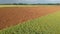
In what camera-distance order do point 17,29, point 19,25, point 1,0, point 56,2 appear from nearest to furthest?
1. point 17,29
2. point 19,25
3. point 1,0
4. point 56,2

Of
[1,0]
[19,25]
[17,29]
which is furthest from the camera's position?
[1,0]

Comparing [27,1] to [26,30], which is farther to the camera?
[27,1]

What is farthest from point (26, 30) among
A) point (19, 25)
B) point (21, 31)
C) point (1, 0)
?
point (1, 0)

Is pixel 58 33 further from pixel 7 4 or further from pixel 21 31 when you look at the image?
pixel 7 4

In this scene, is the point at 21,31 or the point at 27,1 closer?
the point at 21,31

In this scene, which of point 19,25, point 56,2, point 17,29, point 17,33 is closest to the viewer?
point 17,33

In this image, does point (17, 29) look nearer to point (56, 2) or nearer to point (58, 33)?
point (58, 33)

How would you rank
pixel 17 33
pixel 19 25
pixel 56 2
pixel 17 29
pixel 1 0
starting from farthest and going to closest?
pixel 56 2 < pixel 1 0 < pixel 19 25 < pixel 17 29 < pixel 17 33

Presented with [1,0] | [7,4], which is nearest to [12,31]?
[1,0]

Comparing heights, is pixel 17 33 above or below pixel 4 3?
above
